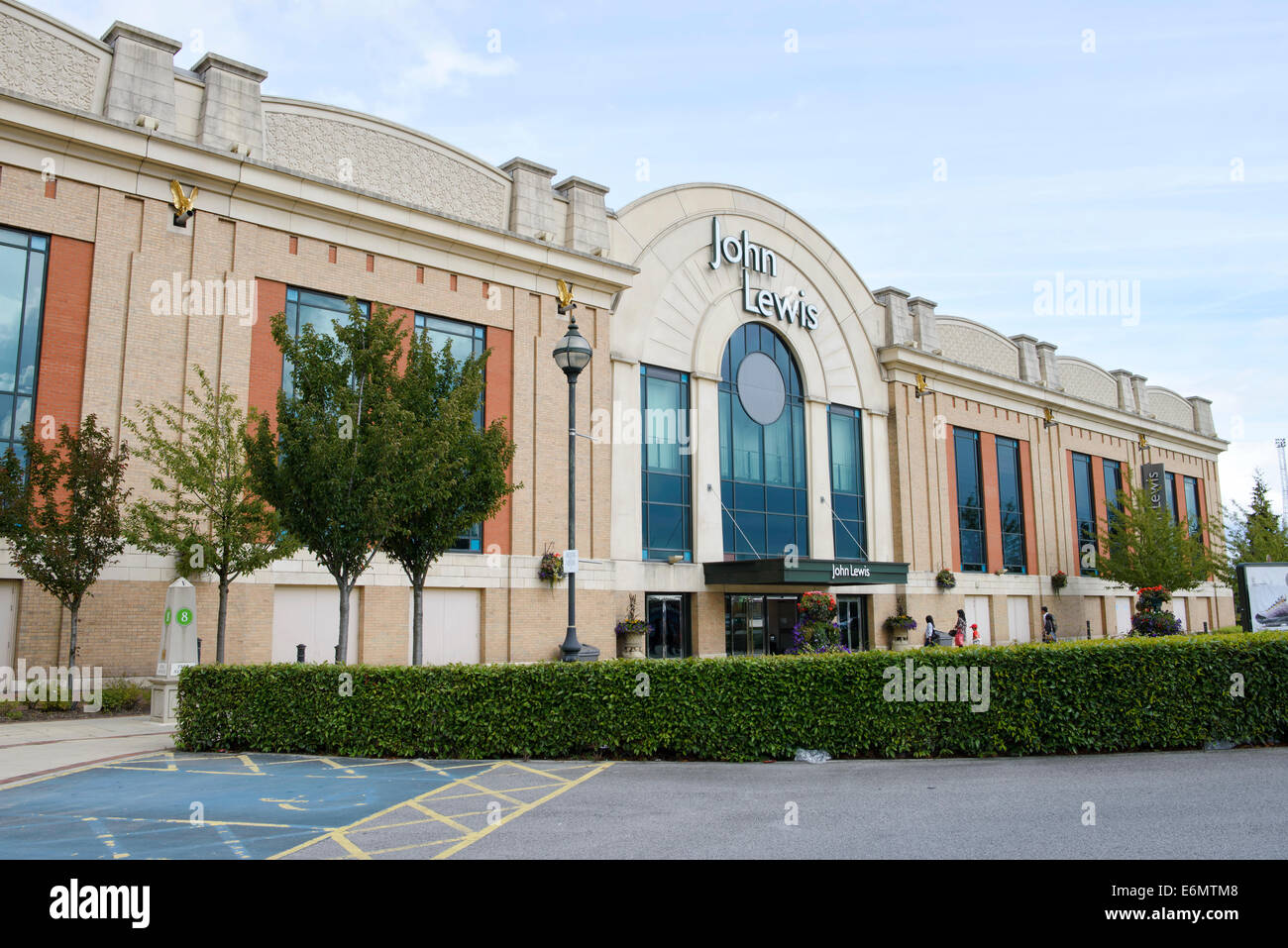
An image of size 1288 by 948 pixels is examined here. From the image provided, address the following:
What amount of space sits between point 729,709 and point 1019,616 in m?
31.0

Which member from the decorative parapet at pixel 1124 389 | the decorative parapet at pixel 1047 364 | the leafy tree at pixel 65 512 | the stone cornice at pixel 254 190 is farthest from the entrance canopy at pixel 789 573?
the decorative parapet at pixel 1124 389

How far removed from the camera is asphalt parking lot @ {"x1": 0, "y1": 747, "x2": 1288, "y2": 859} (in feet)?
24.3

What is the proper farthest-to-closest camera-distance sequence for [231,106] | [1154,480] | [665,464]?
[1154,480], [665,464], [231,106]

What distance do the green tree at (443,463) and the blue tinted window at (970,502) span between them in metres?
26.4

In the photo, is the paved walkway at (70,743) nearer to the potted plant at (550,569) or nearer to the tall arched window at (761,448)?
the potted plant at (550,569)

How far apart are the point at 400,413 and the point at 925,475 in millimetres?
26439

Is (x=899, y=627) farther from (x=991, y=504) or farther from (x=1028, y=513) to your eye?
(x=1028, y=513)

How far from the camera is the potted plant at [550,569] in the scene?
24000mm

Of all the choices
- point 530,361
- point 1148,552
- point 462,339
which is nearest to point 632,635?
point 530,361

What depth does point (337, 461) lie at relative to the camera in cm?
1363

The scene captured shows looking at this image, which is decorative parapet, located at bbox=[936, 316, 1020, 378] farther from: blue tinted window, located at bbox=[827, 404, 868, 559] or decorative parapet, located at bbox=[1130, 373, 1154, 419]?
decorative parapet, located at bbox=[1130, 373, 1154, 419]

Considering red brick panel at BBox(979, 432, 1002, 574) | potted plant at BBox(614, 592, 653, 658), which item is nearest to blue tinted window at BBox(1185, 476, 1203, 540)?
red brick panel at BBox(979, 432, 1002, 574)

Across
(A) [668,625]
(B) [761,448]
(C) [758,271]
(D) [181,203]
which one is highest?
(C) [758,271]
